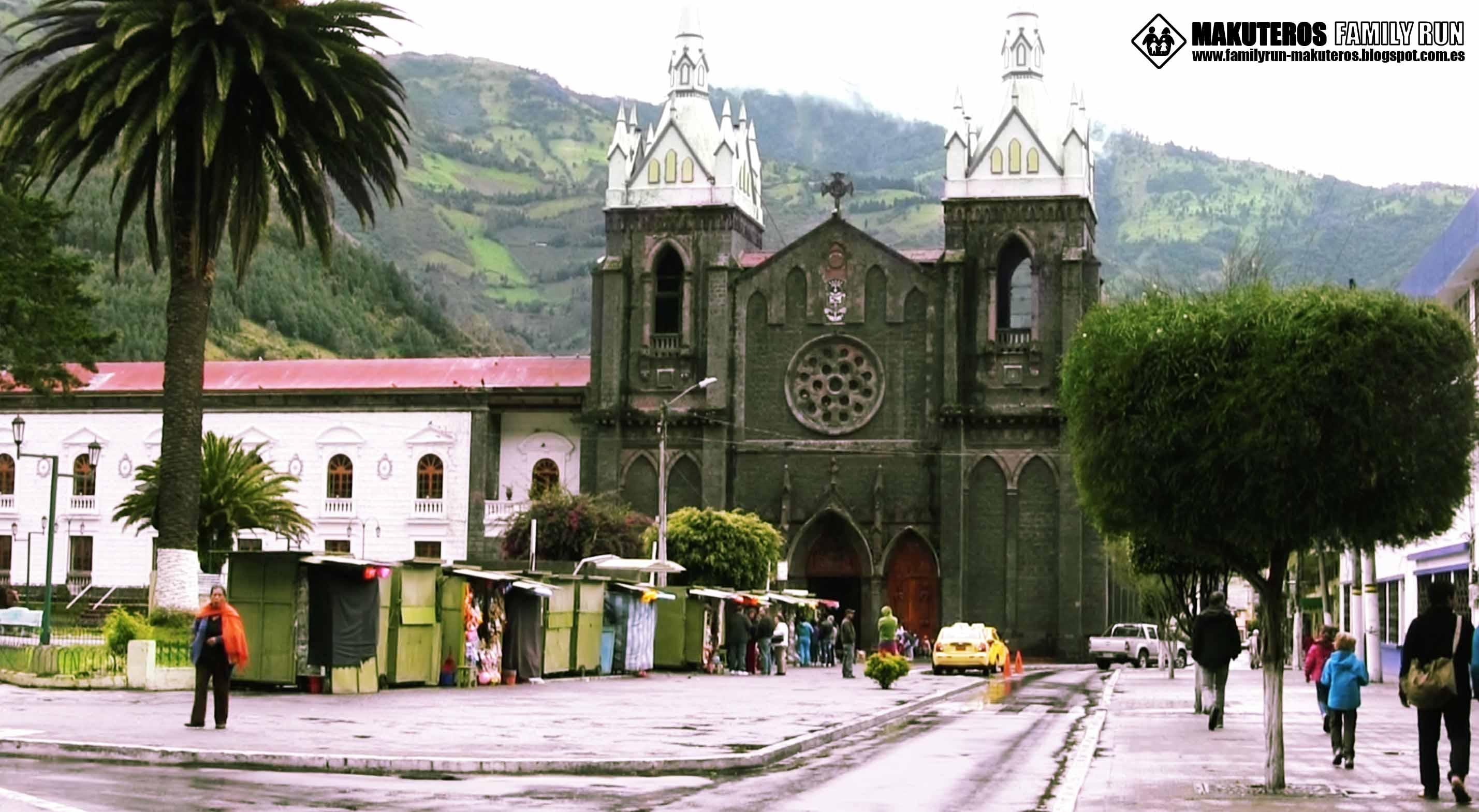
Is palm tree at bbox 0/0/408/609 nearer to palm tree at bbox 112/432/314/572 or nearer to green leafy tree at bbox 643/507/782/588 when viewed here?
palm tree at bbox 112/432/314/572

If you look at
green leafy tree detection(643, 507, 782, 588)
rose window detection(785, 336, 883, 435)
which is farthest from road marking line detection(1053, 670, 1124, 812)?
rose window detection(785, 336, 883, 435)

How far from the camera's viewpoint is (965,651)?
174 ft

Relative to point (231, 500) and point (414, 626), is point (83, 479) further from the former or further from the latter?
point (414, 626)

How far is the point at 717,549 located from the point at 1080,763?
46277 millimetres

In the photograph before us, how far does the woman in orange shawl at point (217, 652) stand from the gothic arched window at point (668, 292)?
55.0 meters

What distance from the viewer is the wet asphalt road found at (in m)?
14.3

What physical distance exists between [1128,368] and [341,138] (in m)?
19.1

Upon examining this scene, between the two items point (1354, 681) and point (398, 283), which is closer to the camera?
point (1354, 681)

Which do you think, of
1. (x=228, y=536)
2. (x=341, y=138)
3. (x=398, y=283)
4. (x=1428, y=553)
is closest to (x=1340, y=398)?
(x=341, y=138)

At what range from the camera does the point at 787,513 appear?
7375cm

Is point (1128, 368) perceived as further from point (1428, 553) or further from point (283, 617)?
point (1428, 553)

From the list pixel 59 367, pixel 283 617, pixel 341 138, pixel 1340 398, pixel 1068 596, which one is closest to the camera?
pixel 1340 398

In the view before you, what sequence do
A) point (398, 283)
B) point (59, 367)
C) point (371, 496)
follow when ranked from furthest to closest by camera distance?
1. point (398, 283)
2. point (371, 496)
3. point (59, 367)

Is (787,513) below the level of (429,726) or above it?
above
